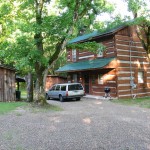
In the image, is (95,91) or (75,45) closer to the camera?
(75,45)

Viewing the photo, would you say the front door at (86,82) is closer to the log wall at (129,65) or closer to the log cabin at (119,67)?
the log cabin at (119,67)

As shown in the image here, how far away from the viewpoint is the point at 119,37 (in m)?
27.2

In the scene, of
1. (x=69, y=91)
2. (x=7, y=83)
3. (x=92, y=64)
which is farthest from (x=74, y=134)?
(x=92, y=64)

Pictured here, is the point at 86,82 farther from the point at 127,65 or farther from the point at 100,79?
the point at 127,65

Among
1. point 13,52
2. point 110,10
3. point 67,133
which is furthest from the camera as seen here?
point 110,10

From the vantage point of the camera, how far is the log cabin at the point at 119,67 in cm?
2671

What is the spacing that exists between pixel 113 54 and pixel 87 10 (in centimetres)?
753

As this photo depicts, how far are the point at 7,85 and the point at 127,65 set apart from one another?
12.7 meters

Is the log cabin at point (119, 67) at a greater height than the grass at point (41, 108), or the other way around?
the log cabin at point (119, 67)

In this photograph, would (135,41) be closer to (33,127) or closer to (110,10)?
(110,10)

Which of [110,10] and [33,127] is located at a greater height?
[110,10]

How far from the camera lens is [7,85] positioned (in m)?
26.0

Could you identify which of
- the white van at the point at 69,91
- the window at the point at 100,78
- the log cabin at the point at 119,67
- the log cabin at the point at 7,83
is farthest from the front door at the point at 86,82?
the log cabin at the point at 7,83

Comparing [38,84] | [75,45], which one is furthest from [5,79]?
[75,45]
